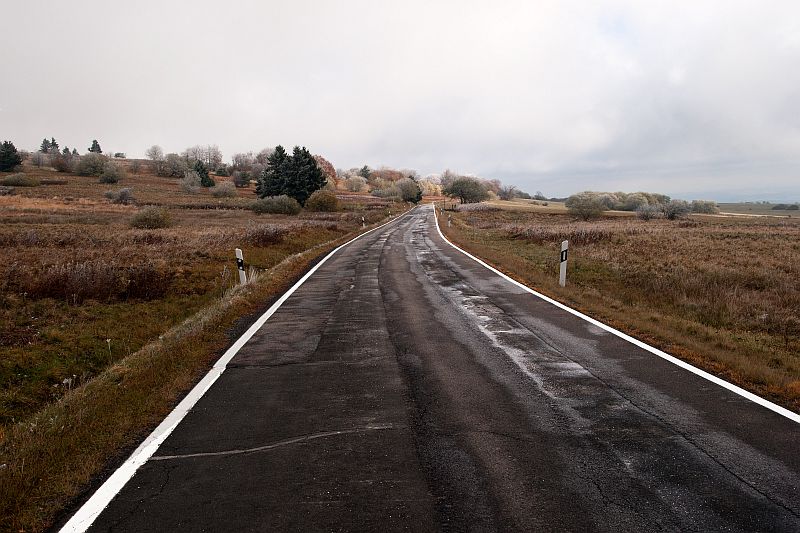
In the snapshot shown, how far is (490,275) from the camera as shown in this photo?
13883 millimetres

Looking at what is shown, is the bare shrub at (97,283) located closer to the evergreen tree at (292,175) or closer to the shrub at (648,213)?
the evergreen tree at (292,175)

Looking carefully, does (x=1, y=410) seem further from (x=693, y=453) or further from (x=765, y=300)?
(x=765, y=300)

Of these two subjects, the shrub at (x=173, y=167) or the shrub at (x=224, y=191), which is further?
the shrub at (x=173, y=167)

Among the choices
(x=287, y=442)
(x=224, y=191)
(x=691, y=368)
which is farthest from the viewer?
(x=224, y=191)

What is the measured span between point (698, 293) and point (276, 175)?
184 feet

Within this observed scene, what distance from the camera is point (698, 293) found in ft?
45.5

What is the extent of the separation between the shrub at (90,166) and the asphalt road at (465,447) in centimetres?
11417

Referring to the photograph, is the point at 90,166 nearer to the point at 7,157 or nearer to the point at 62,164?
the point at 62,164

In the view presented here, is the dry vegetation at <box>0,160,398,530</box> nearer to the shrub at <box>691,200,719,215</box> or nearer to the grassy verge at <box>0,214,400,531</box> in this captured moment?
the grassy verge at <box>0,214,400,531</box>

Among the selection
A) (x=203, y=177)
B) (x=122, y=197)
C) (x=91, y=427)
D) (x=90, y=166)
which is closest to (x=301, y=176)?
(x=122, y=197)

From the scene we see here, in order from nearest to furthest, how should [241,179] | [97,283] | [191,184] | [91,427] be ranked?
[91,427], [97,283], [191,184], [241,179]

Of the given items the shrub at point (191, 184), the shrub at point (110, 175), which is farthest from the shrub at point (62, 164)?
the shrub at point (191, 184)

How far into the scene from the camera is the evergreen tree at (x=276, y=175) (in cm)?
6131

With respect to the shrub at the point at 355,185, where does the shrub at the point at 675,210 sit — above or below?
below
